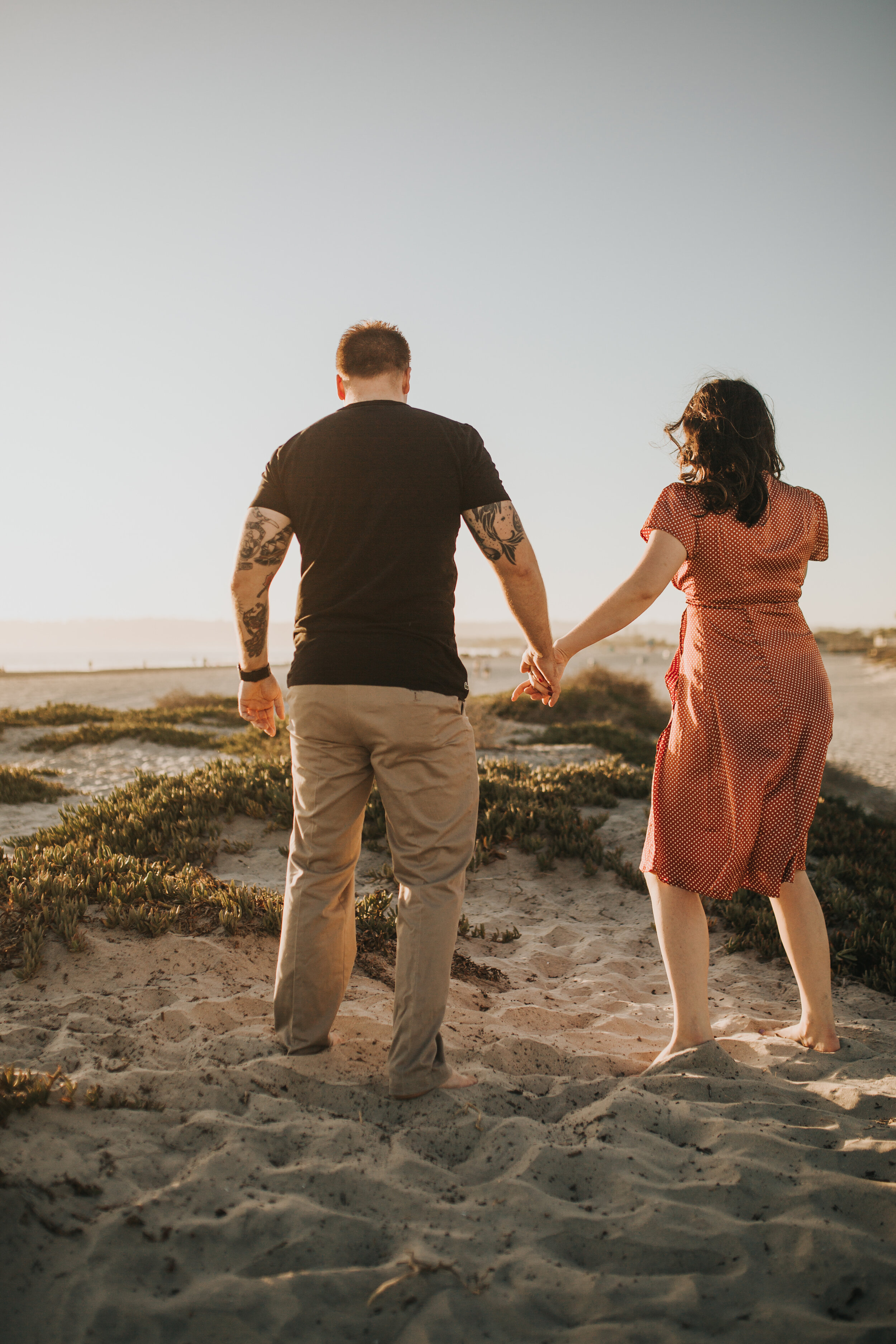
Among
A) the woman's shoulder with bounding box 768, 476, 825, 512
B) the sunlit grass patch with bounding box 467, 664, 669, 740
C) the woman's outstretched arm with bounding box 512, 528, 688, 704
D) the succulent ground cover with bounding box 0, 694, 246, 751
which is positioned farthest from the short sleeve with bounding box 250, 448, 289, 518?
the sunlit grass patch with bounding box 467, 664, 669, 740

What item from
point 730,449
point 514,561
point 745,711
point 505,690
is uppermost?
point 730,449

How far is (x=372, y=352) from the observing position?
283 centimetres

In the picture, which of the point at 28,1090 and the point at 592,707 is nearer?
the point at 28,1090

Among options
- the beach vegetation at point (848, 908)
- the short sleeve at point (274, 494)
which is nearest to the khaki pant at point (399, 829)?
the short sleeve at point (274, 494)

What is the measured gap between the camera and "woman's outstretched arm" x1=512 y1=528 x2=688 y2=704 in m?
2.96

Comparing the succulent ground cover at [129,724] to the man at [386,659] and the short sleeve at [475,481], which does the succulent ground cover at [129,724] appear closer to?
the man at [386,659]

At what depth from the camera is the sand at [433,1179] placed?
5.65 ft

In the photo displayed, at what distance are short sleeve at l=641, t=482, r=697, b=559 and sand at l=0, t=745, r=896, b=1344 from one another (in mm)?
2003

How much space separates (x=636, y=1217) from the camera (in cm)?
205

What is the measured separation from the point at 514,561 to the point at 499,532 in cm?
12

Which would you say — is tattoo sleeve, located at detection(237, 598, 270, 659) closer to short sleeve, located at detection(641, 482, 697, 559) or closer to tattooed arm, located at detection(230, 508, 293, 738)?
tattooed arm, located at detection(230, 508, 293, 738)

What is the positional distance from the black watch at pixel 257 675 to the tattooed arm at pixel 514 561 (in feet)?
3.45

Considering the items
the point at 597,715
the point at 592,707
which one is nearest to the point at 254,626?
the point at 597,715

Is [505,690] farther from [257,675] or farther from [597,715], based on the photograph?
[257,675]
